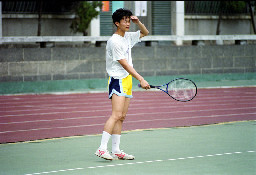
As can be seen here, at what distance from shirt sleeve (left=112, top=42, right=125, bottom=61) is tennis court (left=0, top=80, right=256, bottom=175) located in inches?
52.3

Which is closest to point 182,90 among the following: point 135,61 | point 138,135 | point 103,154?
point 103,154

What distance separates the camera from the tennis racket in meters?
9.32

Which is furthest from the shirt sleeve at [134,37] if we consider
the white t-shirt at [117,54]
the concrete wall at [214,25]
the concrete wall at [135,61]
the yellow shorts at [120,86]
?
the concrete wall at [214,25]

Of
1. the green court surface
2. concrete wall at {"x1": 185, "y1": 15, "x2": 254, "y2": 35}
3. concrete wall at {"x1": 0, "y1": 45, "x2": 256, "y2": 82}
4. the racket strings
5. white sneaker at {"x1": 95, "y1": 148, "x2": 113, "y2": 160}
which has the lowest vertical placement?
the green court surface

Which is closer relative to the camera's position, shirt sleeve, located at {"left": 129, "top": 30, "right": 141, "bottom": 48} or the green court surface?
the green court surface

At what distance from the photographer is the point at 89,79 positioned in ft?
78.4

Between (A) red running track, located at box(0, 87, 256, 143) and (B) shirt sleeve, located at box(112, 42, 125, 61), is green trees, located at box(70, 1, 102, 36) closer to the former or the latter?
(A) red running track, located at box(0, 87, 256, 143)

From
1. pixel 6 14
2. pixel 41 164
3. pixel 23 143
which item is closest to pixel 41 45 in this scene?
pixel 6 14

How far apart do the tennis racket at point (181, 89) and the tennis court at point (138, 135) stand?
771 millimetres

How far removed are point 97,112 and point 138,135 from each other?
4516 mm

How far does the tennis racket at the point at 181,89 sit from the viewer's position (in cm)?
932

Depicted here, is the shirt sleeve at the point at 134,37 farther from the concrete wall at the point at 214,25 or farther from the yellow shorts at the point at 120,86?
the concrete wall at the point at 214,25

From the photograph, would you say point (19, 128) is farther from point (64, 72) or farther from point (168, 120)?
point (64, 72)

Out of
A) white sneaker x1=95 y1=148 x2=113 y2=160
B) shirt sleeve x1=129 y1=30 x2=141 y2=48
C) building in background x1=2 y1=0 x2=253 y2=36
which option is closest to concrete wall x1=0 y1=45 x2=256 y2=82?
building in background x1=2 y1=0 x2=253 y2=36
